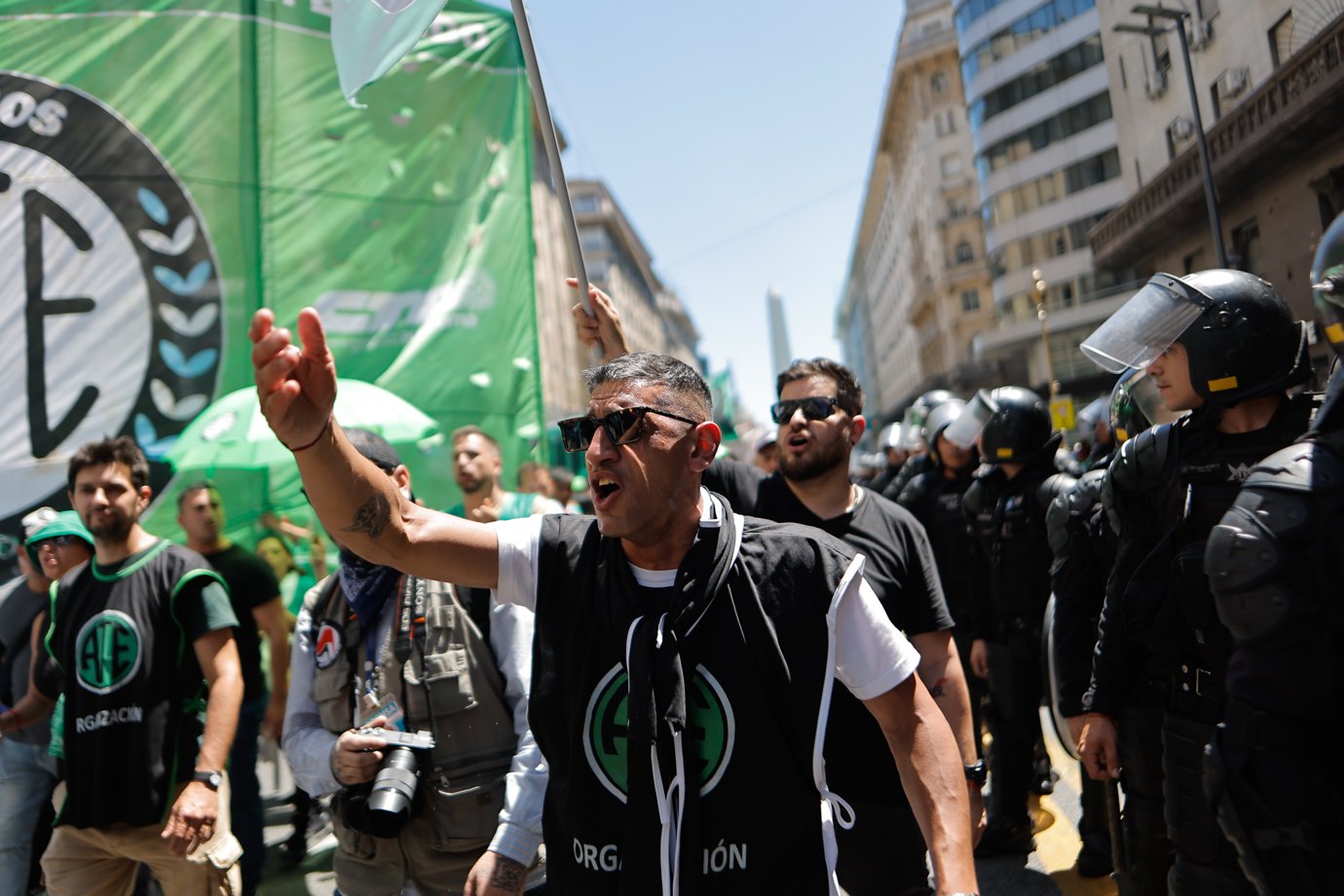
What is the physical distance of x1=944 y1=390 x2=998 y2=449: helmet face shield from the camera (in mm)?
5693

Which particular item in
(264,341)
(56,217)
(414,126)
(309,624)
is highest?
(414,126)

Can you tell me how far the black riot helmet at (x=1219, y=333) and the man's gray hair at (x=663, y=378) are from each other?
1.55 metres

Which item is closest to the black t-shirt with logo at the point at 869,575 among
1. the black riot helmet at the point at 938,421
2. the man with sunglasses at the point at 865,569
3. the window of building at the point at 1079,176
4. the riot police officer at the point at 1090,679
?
the man with sunglasses at the point at 865,569

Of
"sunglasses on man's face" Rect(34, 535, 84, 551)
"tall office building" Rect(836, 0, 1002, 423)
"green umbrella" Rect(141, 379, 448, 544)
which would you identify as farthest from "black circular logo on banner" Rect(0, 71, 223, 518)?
"tall office building" Rect(836, 0, 1002, 423)

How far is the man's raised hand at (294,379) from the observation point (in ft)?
5.38

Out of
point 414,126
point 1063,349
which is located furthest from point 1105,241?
point 1063,349

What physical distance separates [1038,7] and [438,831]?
10.2 m

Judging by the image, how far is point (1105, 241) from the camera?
11469mm

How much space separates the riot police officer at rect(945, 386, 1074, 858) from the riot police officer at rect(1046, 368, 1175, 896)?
365 mm

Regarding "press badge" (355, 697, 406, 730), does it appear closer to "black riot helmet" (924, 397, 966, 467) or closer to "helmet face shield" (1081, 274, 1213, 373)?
"helmet face shield" (1081, 274, 1213, 373)

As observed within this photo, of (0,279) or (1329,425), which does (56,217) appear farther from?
(1329,425)

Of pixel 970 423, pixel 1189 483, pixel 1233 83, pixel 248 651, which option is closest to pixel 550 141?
pixel 1189 483

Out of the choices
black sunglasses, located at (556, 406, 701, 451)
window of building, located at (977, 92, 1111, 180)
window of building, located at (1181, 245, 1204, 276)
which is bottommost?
black sunglasses, located at (556, 406, 701, 451)

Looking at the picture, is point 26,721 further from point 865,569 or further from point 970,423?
point 970,423
